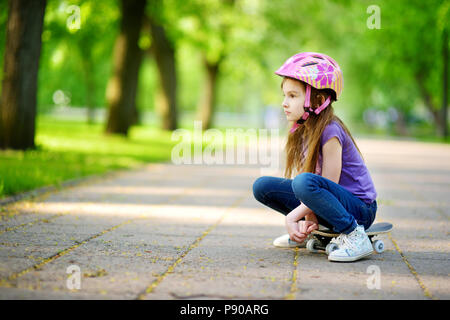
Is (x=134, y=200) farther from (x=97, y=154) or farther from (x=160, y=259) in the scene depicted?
(x=97, y=154)

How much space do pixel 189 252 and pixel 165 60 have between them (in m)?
21.2

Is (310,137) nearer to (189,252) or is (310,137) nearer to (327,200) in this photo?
(327,200)

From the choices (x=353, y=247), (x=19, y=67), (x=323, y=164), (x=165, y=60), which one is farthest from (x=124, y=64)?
(x=353, y=247)

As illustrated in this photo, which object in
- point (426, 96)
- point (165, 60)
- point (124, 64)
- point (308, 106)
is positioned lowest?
point (308, 106)

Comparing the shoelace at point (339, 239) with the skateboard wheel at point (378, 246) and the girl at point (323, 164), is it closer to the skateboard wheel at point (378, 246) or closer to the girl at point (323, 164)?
the girl at point (323, 164)

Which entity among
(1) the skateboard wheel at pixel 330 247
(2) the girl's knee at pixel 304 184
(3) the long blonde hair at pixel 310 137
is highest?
(3) the long blonde hair at pixel 310 137

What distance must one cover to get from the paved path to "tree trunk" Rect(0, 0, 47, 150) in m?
3.11

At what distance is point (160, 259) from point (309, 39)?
2605cm

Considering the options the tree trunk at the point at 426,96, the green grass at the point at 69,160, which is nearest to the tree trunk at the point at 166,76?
the green grass at the point at 69,160

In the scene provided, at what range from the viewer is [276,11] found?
26.2m

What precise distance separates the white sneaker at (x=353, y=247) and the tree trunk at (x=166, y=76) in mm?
20860

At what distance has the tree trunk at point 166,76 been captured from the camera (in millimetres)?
24625

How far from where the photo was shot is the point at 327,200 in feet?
13.1
